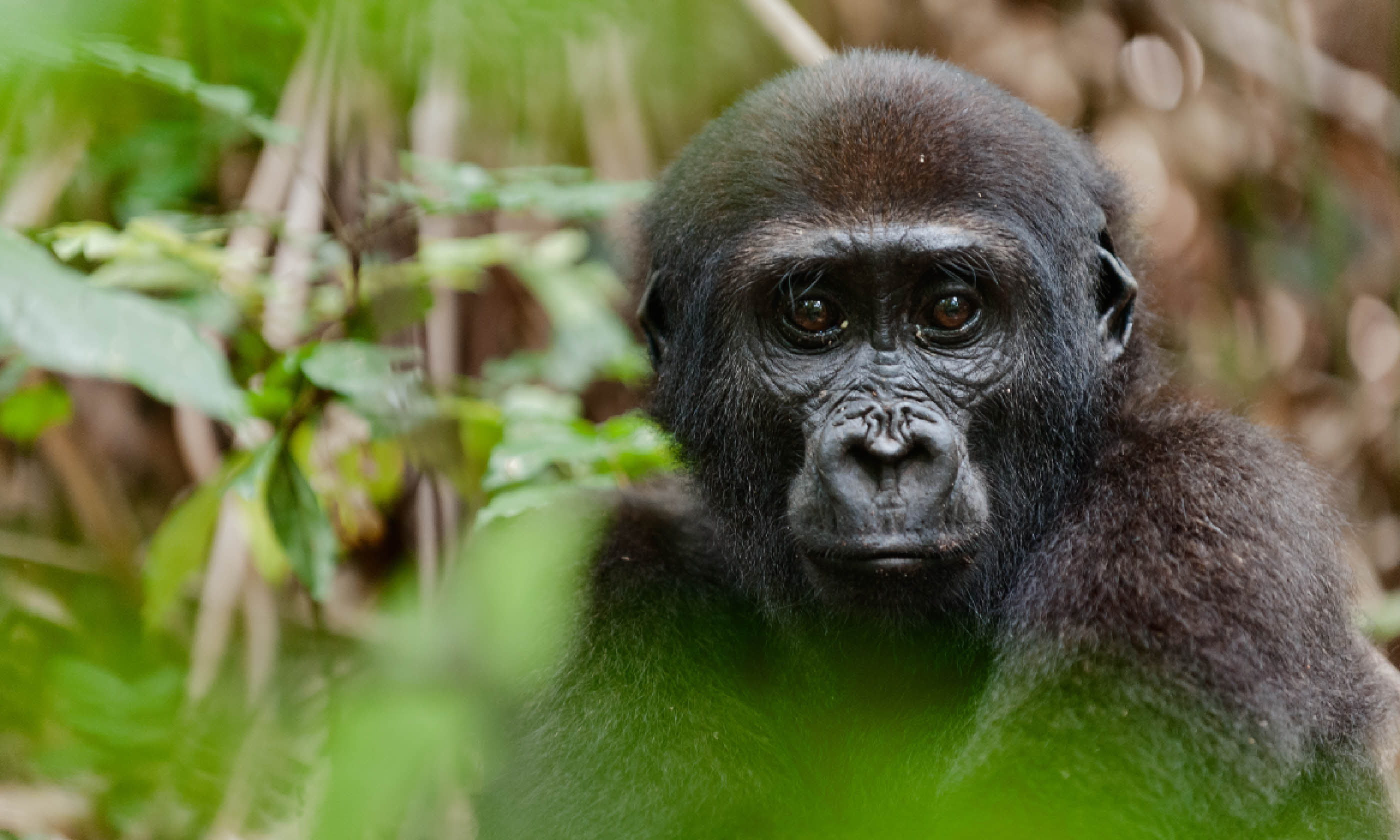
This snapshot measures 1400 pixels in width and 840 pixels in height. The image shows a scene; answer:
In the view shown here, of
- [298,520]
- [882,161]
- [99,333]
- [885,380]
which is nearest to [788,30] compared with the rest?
[882,161]

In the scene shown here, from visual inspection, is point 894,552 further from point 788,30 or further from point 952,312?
point 788,30

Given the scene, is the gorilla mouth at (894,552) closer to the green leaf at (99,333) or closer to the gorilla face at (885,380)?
the gorilla face at (885,380)

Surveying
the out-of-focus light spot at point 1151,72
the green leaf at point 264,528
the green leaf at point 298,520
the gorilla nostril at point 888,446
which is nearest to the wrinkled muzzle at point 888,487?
the gorilla nostril at point 888,446

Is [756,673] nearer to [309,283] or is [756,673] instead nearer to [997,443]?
[997,443]

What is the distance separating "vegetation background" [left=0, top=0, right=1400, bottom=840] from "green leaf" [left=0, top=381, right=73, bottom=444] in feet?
0.04

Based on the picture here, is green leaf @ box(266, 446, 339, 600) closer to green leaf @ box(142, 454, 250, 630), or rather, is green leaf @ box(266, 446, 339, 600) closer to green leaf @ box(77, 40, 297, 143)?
green leaf @ box(142, 454, 250, 630)

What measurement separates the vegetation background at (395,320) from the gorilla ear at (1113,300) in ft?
1.61

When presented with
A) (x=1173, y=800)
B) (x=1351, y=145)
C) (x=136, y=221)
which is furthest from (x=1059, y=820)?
(x=1351, y=145)

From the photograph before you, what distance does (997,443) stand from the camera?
3.11 meters

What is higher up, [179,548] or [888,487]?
[888,487]

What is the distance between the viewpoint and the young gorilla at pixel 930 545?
2.63 meters

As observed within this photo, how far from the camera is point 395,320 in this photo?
12.8 ft

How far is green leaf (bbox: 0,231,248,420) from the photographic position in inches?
64.1

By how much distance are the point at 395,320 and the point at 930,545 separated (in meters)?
1.85
